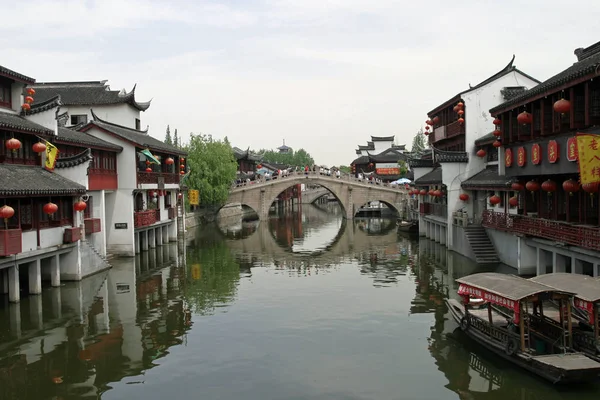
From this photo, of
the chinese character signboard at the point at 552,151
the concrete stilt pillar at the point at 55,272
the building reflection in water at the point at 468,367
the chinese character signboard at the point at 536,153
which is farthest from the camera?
the concrete stilt pillar at the point at 55,272

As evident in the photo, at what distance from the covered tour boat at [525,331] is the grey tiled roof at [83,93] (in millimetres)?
28665

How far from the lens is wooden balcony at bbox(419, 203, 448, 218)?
122ft

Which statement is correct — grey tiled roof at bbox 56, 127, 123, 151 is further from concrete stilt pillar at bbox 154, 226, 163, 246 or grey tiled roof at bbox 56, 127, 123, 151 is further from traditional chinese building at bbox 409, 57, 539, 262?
traditional chinese building at bbox 409, 57, 539, 262

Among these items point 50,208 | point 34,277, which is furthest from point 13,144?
point 34,277

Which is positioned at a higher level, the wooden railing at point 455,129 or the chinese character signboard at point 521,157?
the wooden railing at point 455,129

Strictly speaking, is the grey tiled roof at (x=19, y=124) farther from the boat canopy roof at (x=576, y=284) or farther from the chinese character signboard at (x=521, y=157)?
the chinese character signboard at (x=521, y=157)

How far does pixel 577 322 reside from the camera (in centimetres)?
1563

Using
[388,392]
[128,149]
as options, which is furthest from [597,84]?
[128,149]

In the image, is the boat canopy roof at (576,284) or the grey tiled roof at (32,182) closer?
the boat canopy roof at (576,284)

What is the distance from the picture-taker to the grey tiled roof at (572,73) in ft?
60.3

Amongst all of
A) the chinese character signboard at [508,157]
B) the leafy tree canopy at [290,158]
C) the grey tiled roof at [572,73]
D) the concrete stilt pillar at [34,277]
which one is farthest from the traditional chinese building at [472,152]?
the leafy tree canopy at [290,158]

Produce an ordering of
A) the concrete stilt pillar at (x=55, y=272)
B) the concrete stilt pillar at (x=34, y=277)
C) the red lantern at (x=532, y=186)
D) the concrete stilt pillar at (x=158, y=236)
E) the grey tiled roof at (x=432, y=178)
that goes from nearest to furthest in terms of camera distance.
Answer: the concrete stilt pillar at (x=34, y=277) → the red lantern at (x=532, y=186) → the concrete stilt pillar at (x=55, y=272) → the grey tiled roof at (x=432, y=178) → the concrete stilt pillar at (x=158, y=236)

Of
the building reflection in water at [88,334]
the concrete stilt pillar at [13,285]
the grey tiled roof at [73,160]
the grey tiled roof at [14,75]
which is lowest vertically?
the building reflection in water at [88,334]

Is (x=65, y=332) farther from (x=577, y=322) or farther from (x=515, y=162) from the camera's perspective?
(x=515, y=162)
